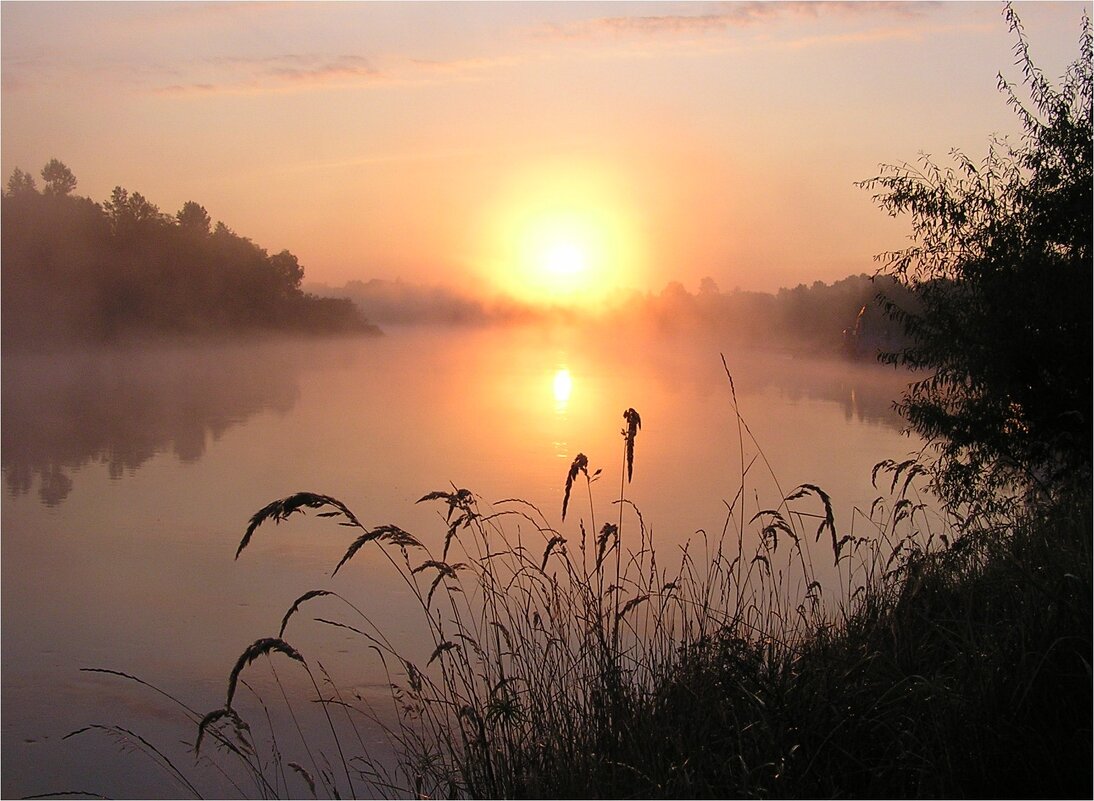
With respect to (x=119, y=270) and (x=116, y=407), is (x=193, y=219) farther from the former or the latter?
(x=116, y=407)

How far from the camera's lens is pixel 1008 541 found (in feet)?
14.0

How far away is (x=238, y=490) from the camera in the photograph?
10406 millimetres

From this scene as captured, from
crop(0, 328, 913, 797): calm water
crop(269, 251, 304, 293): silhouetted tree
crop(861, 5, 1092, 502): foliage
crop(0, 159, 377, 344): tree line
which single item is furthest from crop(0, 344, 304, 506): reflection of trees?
crop(269, 251, 304, 293): silhouetted tree

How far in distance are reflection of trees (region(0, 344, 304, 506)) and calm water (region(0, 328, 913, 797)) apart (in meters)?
0.09

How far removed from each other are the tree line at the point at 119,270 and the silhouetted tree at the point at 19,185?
6 centimetres

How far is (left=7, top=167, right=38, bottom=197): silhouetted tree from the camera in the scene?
145ft

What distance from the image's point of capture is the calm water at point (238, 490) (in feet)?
16.3

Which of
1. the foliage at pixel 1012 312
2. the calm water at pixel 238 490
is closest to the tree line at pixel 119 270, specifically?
the calm water at pixel 238 490

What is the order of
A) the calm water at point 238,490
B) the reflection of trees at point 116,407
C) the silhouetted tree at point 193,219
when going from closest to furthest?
the calm water at point 238,490 → the reflection of trees at point 116,407 → the silhouetted tree at point 193,219

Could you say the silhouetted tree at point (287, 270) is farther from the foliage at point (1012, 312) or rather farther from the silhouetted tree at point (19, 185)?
the foliage at point (1012, 312)

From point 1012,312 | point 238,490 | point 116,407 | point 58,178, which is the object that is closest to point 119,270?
point 58,178

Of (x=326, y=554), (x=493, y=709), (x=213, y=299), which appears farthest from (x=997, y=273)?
(x=213, y=299)

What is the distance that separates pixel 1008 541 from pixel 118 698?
391 centimetres

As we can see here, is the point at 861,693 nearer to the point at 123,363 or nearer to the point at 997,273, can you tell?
the point at 997,273
